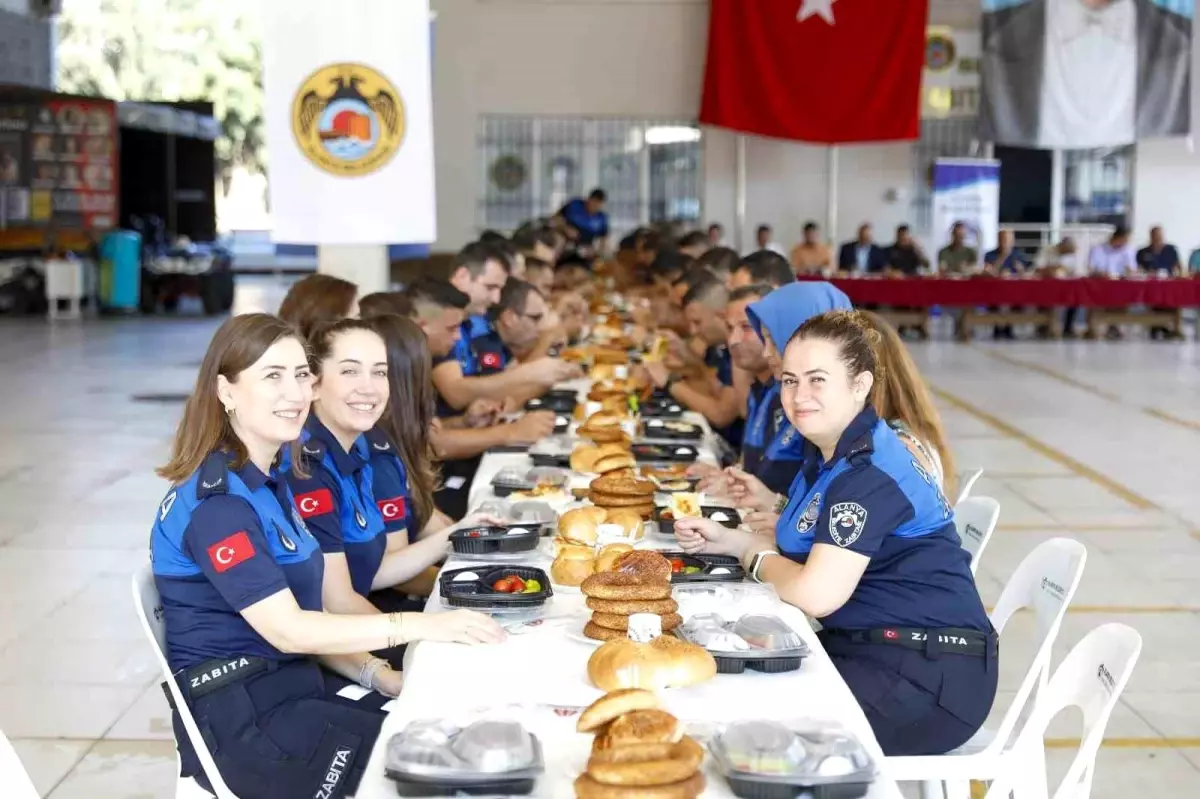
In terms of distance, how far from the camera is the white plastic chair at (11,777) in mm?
2051

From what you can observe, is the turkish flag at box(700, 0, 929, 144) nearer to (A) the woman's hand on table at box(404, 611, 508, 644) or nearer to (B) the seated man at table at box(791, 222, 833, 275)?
(B) the seated man at table at box(791, 222, 833, 275)

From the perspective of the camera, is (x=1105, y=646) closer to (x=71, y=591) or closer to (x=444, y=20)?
(x=71, y=591)

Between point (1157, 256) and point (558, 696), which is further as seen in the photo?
point (1157, 256)

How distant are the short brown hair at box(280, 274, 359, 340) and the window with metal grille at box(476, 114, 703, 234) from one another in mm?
15204

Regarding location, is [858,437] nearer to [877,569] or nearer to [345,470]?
[877,569]

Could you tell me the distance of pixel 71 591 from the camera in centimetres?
575

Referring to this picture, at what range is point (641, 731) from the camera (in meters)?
1.86

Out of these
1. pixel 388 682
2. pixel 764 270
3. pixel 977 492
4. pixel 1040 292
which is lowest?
pixel 977 492

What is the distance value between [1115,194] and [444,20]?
980 cm

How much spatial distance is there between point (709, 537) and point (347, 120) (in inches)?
127

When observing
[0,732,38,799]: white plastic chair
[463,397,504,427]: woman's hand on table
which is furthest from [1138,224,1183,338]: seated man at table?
[0,732,38,799]: white plastic chair

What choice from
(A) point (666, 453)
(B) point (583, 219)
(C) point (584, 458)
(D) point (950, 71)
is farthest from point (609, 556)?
(D) point (950, 71)

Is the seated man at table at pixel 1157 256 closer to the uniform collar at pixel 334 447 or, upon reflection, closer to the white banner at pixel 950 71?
the white banner at pixel 950 71

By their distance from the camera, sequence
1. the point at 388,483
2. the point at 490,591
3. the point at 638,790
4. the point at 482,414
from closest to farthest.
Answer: the point at 638,790
the point at 490,591
the point at 388,483
the point at 482,414
